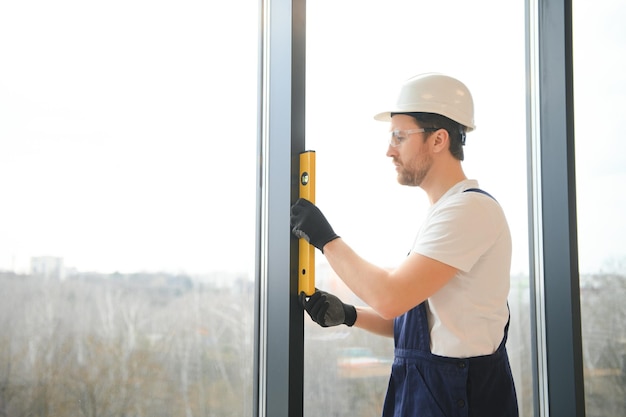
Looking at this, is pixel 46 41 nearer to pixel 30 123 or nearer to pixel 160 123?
pixel 30 123

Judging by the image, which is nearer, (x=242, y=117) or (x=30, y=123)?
(x=30, y=123)

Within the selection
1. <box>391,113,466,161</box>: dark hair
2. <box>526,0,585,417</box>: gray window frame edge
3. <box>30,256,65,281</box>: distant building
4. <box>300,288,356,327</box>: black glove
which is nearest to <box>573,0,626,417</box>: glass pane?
<box>526,0,585,417</box>: gray window frame edge

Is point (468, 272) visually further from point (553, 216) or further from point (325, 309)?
point (553, 216)

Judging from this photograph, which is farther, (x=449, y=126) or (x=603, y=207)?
(x=603, y=207)

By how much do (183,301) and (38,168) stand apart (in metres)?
0.52

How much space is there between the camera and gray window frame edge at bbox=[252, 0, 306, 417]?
1.68 m

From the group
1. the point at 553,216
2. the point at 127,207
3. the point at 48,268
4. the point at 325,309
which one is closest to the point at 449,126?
the point at 325,309

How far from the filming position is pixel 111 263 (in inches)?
63.4

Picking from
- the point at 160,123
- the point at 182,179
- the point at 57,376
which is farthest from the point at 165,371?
the point at 160,123

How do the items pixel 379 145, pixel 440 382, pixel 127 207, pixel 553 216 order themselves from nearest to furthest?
pixel 440 382 → pixel 127 207 → pixel 379 145 → pixel 553 216

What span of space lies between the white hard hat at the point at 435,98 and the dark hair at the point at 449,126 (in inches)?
0.5

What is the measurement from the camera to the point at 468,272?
5.05 ft

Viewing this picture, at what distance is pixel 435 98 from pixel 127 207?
90 cm

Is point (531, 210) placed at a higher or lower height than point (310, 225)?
higher
